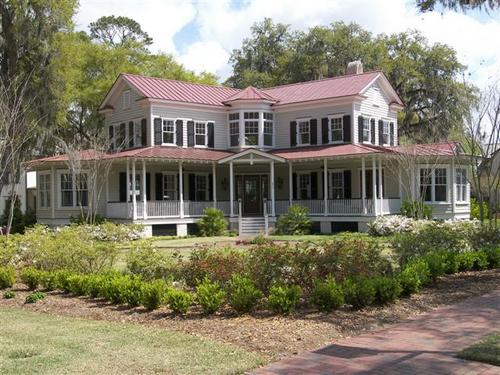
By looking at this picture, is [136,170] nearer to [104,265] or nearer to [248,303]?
[104,265]

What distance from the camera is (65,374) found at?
5980 mm

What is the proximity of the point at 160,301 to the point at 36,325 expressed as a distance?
1725mm

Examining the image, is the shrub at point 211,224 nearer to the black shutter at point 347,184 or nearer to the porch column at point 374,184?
the black shutter at point 347,184

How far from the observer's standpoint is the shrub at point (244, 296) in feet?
28.0

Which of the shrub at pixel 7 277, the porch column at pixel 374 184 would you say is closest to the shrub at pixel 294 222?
the porch column at pixel 374 184

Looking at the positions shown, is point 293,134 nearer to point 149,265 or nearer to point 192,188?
point 192,188

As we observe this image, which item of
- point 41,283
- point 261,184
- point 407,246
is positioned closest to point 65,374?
point 41,283

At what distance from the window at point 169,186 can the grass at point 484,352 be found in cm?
2379

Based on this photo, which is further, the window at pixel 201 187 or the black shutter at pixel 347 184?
the window at pixel 201 187

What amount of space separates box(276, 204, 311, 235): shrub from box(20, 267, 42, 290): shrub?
54.9 feet

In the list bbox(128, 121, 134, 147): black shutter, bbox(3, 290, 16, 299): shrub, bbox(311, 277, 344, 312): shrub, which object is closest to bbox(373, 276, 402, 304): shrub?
bbox(311, 277, 344, 312): shrub

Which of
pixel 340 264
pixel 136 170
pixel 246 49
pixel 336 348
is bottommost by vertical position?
pixel 336 348

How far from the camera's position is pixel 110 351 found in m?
A: 6.81

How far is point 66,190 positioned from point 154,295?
21.9 meters
